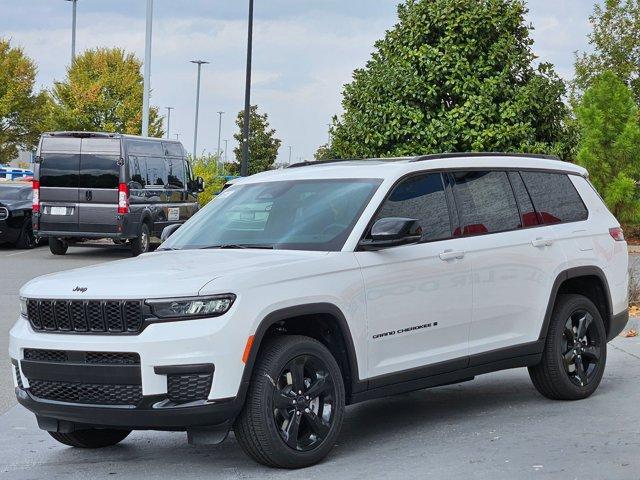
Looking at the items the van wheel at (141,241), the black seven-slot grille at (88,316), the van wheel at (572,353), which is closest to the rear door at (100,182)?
the van wheel at (141,241)

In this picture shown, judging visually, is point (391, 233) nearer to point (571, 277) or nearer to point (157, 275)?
point (157, 275)

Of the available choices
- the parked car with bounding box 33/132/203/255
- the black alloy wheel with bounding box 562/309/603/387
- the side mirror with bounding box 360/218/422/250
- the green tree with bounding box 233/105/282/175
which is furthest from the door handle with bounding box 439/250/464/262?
the green tree with bounding box 233/105/282/175

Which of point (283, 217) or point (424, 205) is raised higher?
point (424, 205)

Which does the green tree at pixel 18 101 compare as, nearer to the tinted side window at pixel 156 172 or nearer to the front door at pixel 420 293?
the tinted side window at pixel 156 172

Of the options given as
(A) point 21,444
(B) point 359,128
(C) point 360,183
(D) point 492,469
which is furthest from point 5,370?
(B) point 359,128

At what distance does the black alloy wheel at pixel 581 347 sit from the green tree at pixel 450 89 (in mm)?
12521

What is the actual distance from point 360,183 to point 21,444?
2.67 metres

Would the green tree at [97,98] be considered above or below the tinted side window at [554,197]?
above

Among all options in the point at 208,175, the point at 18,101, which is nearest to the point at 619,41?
the point at 208,175

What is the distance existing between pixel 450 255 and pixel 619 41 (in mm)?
37171

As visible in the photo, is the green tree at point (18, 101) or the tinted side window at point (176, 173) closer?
the tinted side window at point (176, 173)

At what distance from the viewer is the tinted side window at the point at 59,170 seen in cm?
2323

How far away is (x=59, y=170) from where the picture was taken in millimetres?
23297

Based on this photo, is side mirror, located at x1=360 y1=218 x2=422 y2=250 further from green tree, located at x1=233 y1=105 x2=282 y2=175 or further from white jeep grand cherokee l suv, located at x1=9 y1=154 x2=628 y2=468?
green tree, located at x1=233 y1=105 x2=282 y2=175
